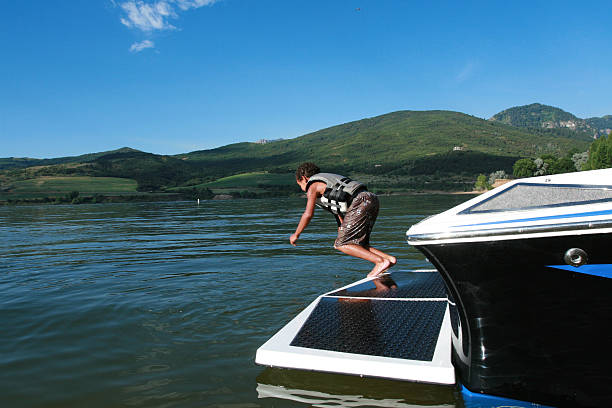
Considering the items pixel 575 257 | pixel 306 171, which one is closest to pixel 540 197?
pixel 575 257

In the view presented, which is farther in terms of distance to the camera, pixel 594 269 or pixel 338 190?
pixel 338 190

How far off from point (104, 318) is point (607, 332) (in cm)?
520

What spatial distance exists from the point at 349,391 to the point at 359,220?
140 inches

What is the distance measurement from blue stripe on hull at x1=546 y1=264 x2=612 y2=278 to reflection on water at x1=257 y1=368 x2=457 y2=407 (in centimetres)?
120

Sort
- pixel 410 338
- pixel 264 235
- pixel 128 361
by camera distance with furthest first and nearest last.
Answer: pixel 264 235, pixel 128 361, pixel 410 338

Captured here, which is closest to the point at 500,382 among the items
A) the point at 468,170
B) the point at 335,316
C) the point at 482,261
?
the point at 482,261

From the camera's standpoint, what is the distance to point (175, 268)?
28.8 ft

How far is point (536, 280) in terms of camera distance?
2506 mm

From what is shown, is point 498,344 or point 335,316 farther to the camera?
point 335,316

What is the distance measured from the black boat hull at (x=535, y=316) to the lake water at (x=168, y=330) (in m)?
0.51

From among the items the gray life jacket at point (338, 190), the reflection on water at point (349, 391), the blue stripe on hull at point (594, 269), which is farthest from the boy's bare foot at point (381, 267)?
the blue stripe on hull at point (594, 269)

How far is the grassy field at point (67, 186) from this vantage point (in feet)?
339

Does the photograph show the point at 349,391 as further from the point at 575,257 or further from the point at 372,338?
the point at 575,257

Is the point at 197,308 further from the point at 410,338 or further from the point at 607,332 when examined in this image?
the point at 607,332
